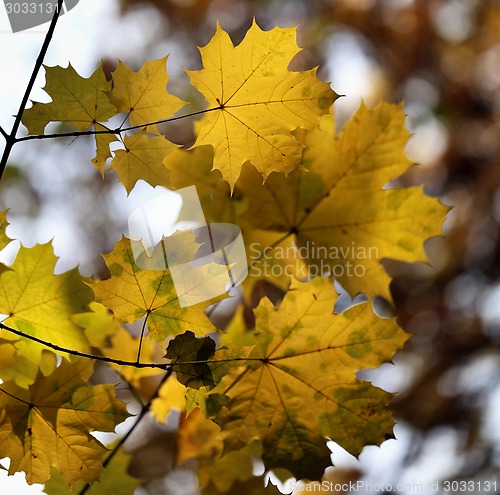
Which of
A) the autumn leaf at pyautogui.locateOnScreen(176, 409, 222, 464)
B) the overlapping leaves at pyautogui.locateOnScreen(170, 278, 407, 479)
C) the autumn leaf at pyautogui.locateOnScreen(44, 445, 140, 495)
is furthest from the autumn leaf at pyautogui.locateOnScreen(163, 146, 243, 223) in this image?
the autumn leaf at pyautogui.locateOnScreen(44, 445, 140, 495)

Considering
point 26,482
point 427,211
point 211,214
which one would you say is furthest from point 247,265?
point 26,482

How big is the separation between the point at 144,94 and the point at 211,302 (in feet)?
1.37

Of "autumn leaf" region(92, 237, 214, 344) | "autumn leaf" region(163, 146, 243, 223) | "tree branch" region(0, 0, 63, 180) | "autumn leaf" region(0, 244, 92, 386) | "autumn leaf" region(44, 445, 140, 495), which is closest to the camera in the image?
"tree branch" region(0, 0, 63, 180)

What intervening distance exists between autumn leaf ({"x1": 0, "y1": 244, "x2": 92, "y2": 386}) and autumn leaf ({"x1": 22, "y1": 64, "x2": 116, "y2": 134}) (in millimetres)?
263

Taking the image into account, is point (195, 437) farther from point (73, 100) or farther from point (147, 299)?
point (73, 100)

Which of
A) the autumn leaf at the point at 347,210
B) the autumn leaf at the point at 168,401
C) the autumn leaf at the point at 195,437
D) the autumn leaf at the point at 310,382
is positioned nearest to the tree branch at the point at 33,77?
the autumn leaf at the point at 310,382

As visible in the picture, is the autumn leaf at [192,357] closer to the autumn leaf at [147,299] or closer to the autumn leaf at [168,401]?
the autumn leaf at [147,299]

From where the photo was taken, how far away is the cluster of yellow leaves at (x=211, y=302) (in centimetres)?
→ 107

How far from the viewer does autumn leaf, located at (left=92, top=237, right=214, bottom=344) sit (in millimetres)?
1060

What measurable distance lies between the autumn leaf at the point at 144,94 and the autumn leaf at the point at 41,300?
1.07ft

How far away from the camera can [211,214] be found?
155 cm

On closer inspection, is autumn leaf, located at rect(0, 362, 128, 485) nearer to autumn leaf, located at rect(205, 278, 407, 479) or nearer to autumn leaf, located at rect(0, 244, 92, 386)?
autumn leaf, located at rect(0, 244, 92, 386)

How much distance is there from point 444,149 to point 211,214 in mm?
5434

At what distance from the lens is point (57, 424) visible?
1106mm
